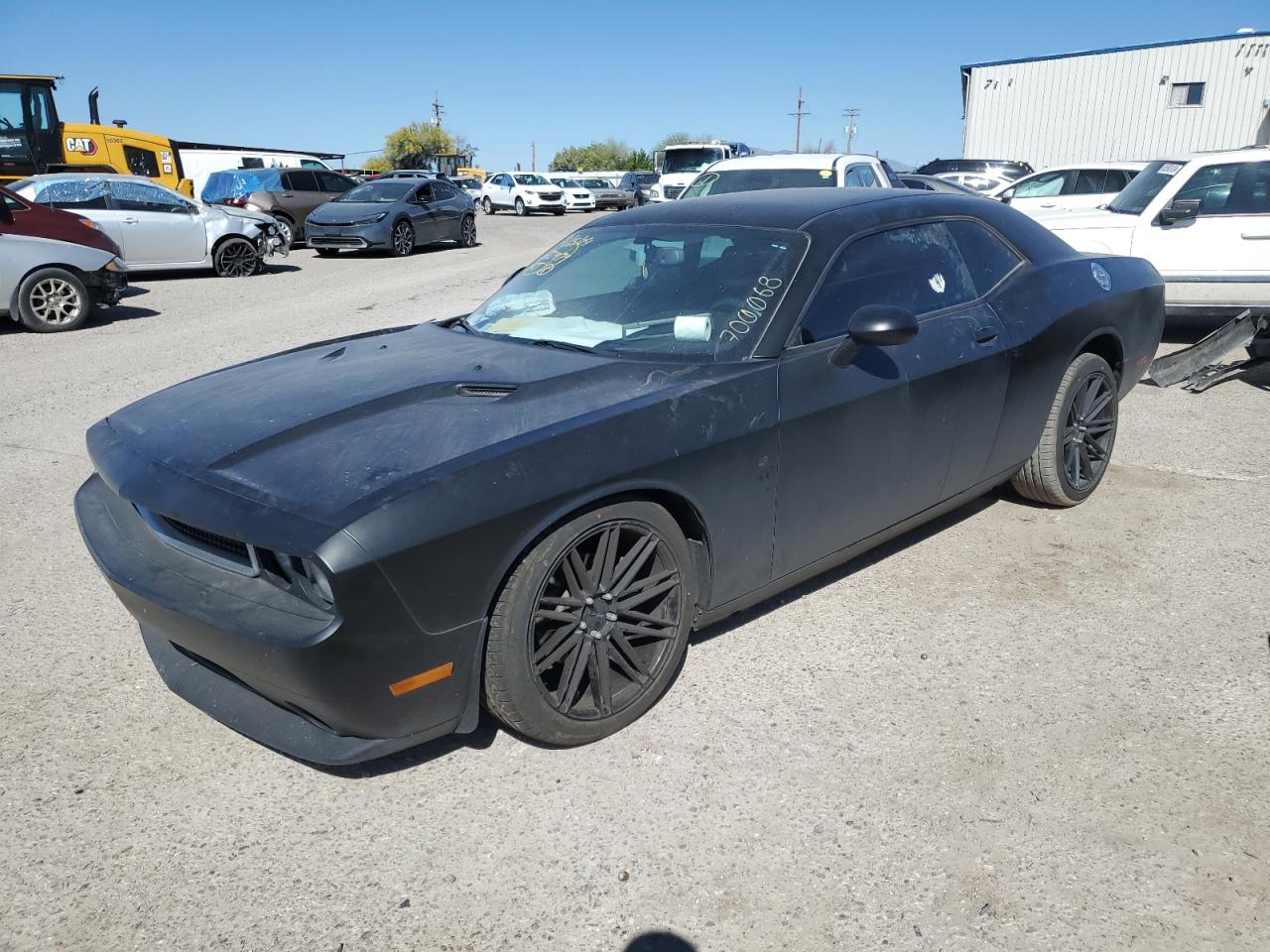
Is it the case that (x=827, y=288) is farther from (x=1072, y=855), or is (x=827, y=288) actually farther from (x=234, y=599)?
(x=234, y=599)

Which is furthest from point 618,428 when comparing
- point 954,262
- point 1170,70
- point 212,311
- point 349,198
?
point 1170,70

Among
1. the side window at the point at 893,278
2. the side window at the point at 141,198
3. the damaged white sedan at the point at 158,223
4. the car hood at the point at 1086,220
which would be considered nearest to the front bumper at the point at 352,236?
the damaged white sedan at the point at 158,223

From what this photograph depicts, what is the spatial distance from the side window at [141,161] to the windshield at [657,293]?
18.5m

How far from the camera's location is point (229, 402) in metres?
3.14

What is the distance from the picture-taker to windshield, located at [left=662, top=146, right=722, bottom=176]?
994 inches

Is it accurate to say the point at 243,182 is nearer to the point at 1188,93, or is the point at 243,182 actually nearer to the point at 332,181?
the point at 332,181

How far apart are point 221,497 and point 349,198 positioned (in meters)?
17.6

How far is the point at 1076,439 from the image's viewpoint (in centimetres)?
462

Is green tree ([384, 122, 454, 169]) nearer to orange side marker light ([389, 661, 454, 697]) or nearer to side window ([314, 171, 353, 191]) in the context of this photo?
side window ([314, 171, 353, 191])

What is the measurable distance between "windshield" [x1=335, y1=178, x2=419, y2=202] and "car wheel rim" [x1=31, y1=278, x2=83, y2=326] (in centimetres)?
879

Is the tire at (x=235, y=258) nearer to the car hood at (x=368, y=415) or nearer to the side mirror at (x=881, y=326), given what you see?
the car hood at (x=368, y=415)

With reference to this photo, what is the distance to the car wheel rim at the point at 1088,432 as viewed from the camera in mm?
4594

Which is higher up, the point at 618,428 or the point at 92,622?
the point at 618,428

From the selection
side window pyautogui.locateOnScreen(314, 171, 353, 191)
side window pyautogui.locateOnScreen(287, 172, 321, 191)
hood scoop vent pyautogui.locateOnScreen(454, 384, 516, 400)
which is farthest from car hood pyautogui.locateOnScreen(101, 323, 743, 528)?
side window pyautogui.locateOnScreen(314, 171, 353, 191)
